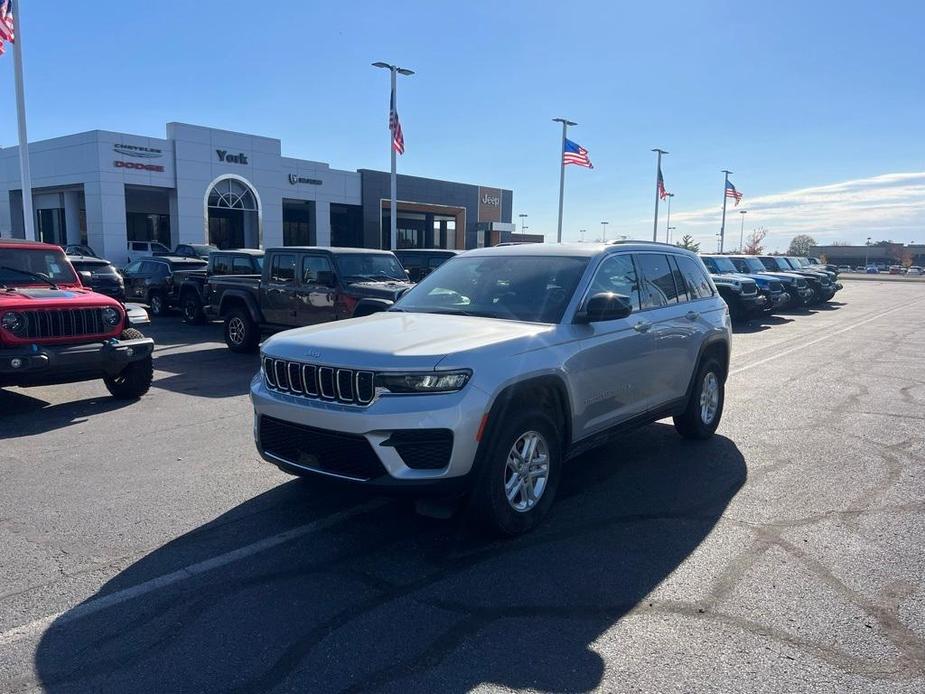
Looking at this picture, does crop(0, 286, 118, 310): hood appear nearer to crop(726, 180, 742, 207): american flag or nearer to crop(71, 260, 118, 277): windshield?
crop(71, 260, 118, 277): windshield

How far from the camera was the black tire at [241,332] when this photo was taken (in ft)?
42.3

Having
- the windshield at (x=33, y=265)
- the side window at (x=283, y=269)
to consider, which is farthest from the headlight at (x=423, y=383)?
the side window at (x=283, y=269)

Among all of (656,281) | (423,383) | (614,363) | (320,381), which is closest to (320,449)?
(320,381)

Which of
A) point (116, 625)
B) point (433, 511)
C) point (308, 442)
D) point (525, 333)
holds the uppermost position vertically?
point (525, 333)

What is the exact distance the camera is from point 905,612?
3748 millimetres

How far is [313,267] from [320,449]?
27.6 ft

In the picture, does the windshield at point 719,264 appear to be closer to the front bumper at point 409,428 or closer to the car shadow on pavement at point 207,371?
the car shadow on pavement at point 207,371

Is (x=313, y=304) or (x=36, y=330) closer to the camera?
(x=36, y=330)

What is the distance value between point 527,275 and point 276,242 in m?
35.7

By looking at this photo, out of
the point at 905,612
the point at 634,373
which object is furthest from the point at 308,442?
the point at 905,612

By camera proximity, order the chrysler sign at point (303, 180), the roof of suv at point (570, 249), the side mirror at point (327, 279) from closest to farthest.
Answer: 1. the roof of suv at point (570, 249)
2. the side mirror at point (327, 279)
3. the chrysler sign at point (303, 180)

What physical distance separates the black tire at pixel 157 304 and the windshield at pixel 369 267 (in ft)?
28.6

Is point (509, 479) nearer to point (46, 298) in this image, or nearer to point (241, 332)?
point (46, 298)

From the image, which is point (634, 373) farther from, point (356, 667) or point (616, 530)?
point (356, 667)
